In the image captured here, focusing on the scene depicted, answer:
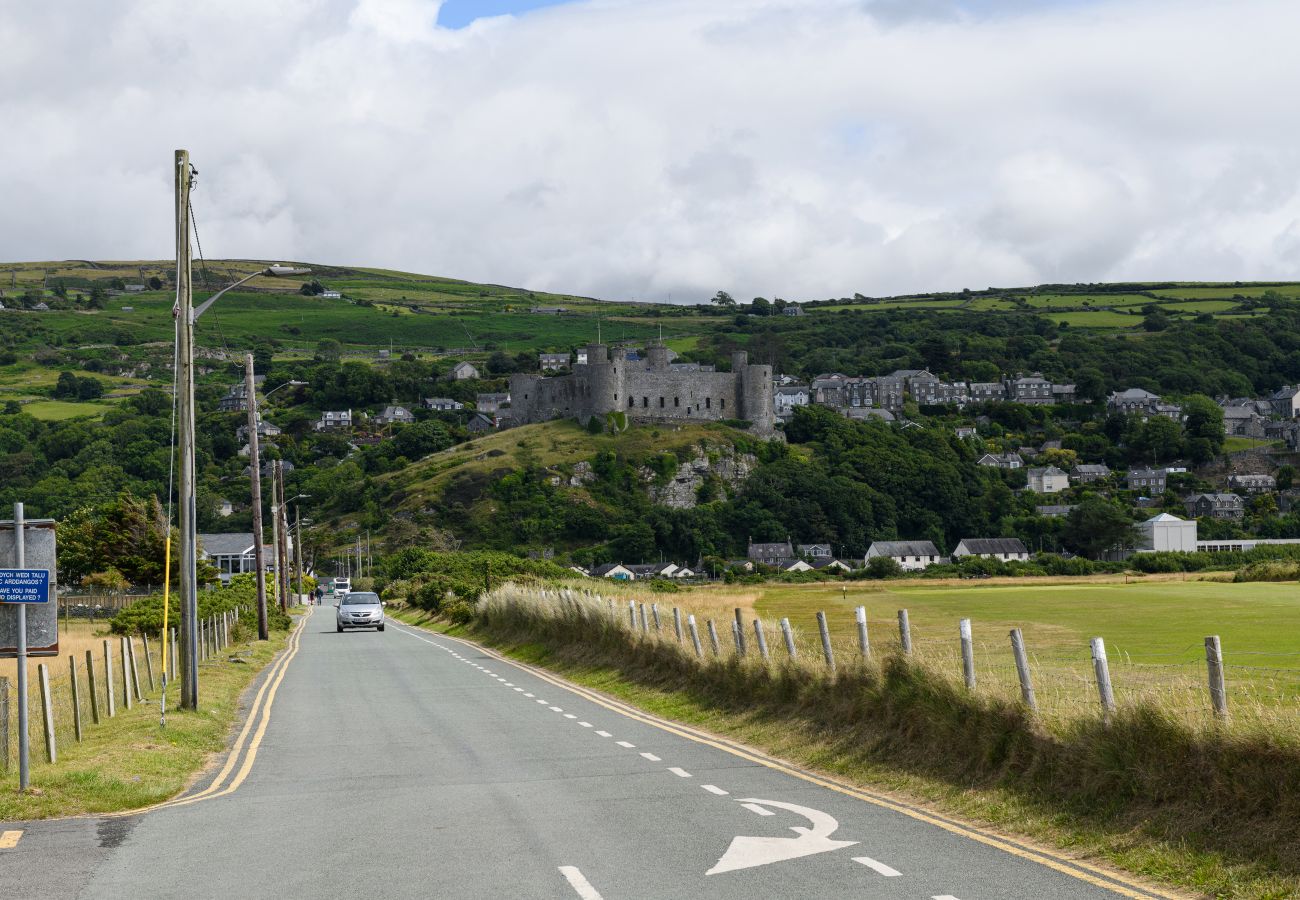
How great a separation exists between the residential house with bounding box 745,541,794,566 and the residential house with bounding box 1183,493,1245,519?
52.8m

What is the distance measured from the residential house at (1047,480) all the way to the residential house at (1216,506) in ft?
53.8

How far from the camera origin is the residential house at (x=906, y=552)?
152m

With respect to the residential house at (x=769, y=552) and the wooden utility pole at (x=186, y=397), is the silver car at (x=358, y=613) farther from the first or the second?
the residential house at (x=769, y=552)

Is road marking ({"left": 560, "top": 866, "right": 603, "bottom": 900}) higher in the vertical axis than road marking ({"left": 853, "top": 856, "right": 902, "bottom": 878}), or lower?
higher

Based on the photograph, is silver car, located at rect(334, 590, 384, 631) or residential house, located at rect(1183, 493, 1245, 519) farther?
residential house, located at rect(1183, 493, 1245, 519)

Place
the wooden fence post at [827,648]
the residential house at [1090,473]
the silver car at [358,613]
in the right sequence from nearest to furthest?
the wooden fence post at [827,648]
the silver car at [358,613]
the residential house at [1090,473]

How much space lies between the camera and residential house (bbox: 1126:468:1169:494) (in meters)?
187

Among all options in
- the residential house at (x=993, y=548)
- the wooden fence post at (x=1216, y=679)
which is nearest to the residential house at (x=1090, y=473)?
the residential house at (x=993, y=548)

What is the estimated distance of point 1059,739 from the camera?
42.4 feet

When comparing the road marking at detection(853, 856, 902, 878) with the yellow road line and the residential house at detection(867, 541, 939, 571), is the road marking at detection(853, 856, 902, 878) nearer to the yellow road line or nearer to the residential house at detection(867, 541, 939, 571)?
the yellow road line

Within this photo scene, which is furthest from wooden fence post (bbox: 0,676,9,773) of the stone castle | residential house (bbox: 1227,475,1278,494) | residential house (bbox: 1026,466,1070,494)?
residential house (bbox: 1227,475,1278,494)

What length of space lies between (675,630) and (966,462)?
157155 mm

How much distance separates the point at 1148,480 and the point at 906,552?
51.7 m

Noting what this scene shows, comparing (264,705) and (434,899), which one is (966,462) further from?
(434,899)
